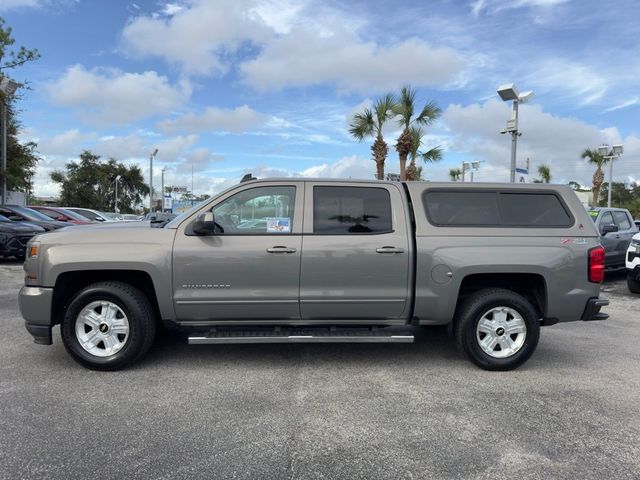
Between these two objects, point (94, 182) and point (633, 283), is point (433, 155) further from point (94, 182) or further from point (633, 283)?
→ point (94, 182)

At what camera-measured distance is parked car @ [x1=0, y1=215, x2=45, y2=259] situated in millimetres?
12203

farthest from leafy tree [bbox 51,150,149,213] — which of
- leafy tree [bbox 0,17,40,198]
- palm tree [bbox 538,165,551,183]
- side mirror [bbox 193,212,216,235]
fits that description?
side mirror [bbox 193,212,216,235]

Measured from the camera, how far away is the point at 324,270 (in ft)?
15.2

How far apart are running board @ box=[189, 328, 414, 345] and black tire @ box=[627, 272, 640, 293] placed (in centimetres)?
702

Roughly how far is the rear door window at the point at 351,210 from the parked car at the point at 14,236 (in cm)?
1018

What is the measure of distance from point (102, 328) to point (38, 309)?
595 millimetres

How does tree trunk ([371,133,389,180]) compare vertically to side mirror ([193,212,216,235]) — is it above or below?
above

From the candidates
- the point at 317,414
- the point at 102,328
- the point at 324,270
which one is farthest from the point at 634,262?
the point at 102,328

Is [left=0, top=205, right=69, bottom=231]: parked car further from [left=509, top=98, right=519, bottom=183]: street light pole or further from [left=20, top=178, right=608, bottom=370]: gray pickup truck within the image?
[left=509, top=98, right=519, bottom=183]: street light pole

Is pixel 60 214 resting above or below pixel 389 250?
above

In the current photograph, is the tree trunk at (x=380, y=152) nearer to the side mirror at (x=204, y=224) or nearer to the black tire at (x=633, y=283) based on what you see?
the black tire at (x=633, y=283)

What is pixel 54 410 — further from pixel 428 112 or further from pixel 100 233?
pixel 428 112

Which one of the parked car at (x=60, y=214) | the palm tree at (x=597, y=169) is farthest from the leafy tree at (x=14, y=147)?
the palm tree at (x=597, y=169)

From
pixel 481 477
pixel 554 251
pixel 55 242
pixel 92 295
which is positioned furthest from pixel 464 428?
pixel 55 242
